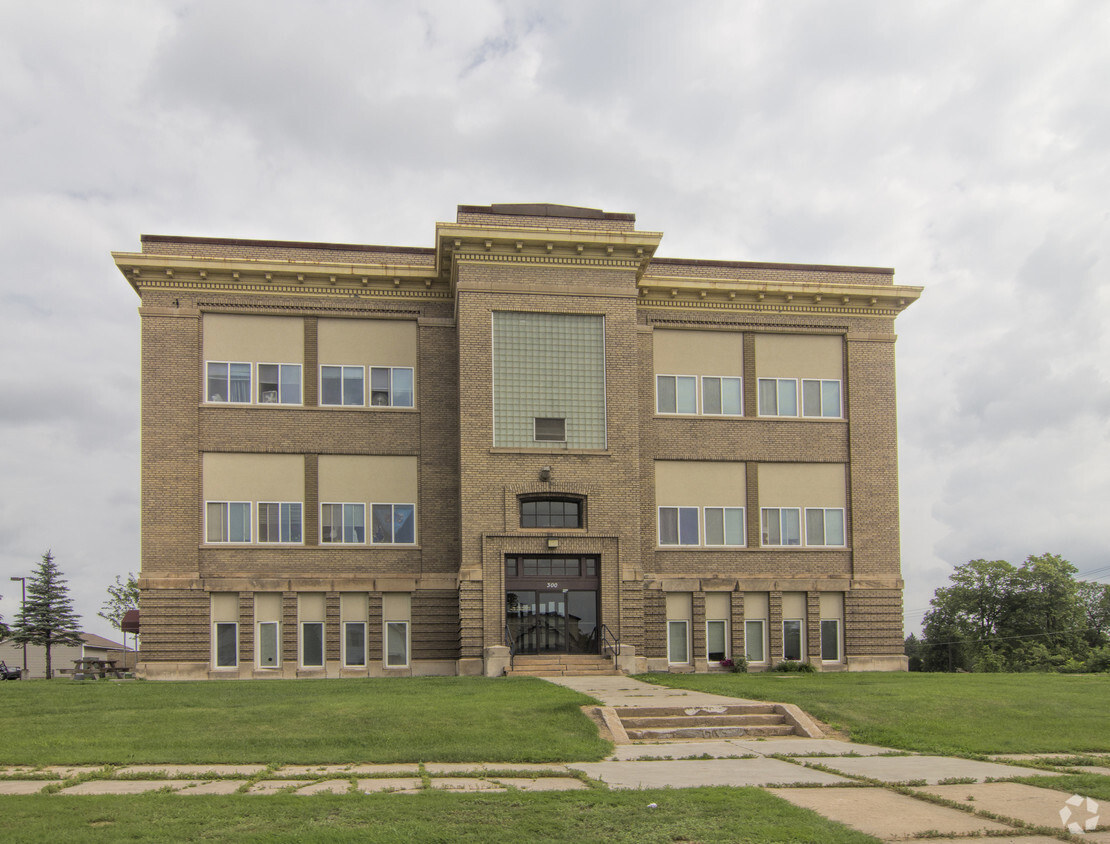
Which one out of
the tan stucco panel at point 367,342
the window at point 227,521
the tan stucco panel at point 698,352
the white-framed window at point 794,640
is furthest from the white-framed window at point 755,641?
the window at point 227,521

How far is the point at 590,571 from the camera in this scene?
104ft

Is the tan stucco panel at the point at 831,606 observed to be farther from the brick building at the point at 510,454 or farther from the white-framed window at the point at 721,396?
the white-framed window at the point at 721,396

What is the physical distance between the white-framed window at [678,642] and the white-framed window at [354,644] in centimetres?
972

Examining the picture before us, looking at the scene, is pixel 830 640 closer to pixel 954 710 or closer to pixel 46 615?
pixel 954 710

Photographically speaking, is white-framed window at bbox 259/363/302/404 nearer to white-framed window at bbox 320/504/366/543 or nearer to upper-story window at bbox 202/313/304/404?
upper-story window at bbox 202/313/304/404

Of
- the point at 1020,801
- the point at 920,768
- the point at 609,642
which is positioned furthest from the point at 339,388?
the point at 1020,801

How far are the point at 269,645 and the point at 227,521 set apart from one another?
405cm

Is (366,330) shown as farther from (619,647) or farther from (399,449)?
(619,647)

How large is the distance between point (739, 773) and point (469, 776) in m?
3.37

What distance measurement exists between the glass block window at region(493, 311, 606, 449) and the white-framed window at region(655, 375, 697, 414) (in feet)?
11.8

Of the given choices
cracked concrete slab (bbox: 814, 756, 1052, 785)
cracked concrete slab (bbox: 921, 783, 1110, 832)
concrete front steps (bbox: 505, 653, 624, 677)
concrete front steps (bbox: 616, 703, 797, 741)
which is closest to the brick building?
concrete front steps (bbox: 505, 653, 624, 677)

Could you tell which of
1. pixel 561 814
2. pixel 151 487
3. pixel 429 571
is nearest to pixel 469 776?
pixel 561 814

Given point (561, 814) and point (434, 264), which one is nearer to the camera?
point (561, 814)

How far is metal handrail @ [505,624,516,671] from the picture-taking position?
29547 mm
